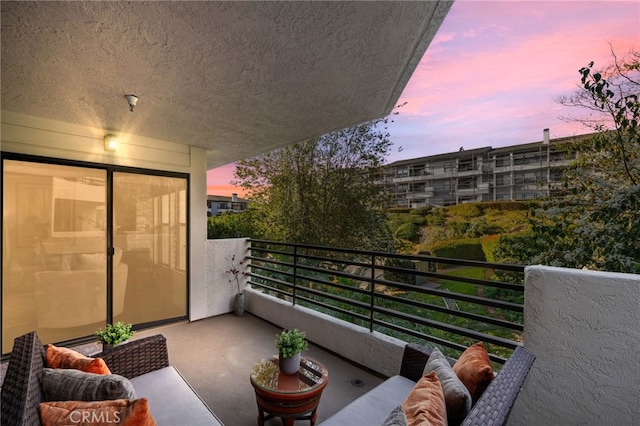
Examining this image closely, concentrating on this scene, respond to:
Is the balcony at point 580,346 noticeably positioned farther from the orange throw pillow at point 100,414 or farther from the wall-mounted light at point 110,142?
the wall-mounted light at point 110,142

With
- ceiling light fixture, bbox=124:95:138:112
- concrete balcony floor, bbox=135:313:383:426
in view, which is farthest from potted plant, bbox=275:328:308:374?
ceiling light fixture, bbox=124:95:138:112

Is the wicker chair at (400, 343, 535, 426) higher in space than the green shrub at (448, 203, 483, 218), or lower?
lower

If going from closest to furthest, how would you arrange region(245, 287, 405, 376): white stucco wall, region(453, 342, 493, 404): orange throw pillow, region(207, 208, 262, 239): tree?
region(453, 342, 493, 404): orange throw pillow, region(245, 287, 405, 376): white stucco wall, region(207, 208, 262, 239): tree

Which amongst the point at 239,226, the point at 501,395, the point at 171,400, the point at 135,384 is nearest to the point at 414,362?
the point at 501,395

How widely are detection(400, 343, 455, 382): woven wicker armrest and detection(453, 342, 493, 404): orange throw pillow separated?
46cm

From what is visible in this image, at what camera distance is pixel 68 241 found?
322cm

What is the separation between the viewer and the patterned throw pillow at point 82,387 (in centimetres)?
111

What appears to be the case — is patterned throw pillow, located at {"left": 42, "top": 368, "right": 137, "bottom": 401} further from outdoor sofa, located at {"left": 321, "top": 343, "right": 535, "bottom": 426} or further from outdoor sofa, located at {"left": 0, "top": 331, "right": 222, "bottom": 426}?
outdoor sofa, located at {"left": 321, "top": 343, "right": 535, "bottom": 426}

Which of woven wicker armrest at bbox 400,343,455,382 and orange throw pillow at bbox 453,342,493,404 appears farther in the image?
woven wicker armrest at bbox 400,343,455,382

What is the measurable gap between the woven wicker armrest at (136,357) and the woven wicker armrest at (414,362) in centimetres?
169

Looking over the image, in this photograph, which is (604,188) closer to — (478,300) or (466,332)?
(478,300)

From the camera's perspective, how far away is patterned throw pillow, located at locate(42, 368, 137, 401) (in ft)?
3.64

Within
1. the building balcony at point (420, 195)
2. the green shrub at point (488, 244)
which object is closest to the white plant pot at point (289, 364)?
the green shrub at point (488, 244)

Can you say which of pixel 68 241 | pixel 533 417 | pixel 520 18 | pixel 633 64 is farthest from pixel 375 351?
pixel 520 18
